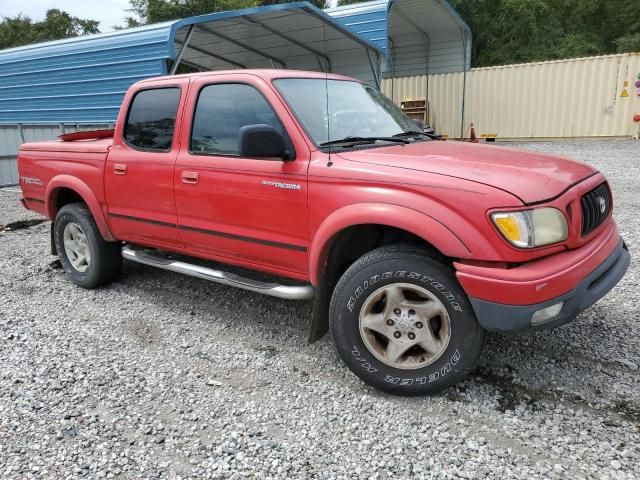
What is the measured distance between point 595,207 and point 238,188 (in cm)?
221

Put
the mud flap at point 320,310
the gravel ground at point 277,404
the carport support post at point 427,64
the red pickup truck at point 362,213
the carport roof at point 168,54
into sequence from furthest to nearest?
the carport support post at point 427,64 → the carport roof at point 168,54 → the mud flap at point 320,310 → the red pickup truck at point 362,213 → the gravel ground at point 277,404

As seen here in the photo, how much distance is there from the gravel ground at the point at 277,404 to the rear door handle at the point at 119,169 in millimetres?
1178

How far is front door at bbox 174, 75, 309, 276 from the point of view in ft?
10.6

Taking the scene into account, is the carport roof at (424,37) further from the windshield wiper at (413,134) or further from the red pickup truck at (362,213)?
the red pickup truck at (362,213)

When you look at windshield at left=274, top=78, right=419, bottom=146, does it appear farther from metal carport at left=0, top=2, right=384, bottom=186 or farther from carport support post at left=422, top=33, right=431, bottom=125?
carport support post at left=422, top=33, right=431, bottom=125

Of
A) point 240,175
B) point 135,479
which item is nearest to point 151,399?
point 135,479

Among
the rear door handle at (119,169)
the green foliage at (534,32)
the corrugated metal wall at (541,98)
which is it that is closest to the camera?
the rear door handle at (119,169)

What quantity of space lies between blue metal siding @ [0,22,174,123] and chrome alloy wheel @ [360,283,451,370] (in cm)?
963

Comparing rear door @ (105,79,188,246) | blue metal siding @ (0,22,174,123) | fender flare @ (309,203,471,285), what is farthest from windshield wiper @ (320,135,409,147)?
blue metal siding @ (0,22,174,123)

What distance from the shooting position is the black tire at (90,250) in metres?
4.68

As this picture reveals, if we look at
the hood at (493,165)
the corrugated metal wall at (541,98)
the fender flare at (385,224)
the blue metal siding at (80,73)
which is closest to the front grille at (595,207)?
the hood at (493,165)

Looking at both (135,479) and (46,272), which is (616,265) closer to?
(135,479)

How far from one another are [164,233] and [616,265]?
3195 mm

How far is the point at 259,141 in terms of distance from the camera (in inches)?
117
